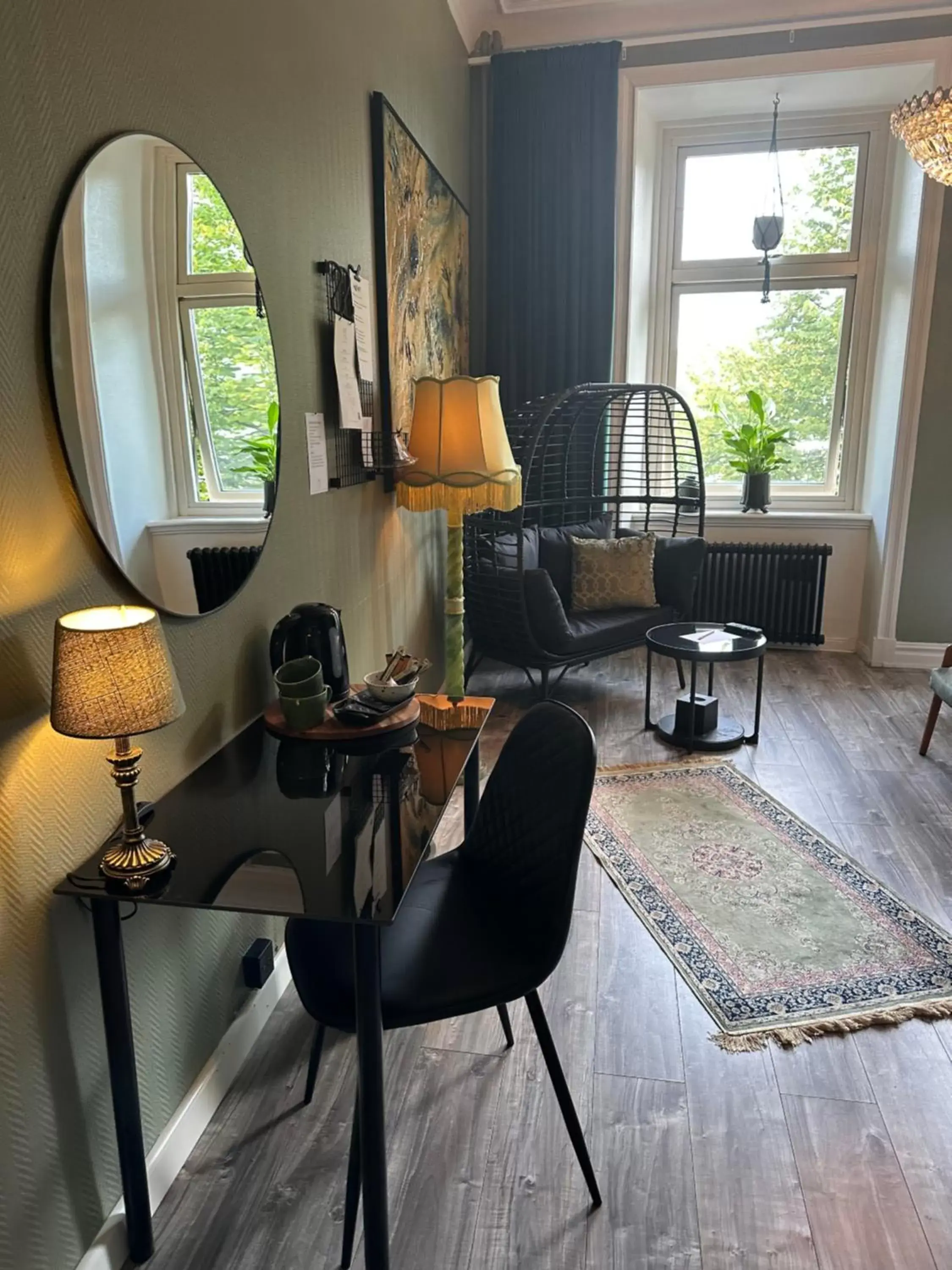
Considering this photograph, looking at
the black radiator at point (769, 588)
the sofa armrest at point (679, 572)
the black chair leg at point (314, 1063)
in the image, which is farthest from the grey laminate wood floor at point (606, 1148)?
the black radiator at point (769, 588)

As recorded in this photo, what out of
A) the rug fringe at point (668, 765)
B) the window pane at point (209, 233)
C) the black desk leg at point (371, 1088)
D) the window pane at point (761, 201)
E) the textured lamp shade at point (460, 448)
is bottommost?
the rug fringe at point (668, 765)

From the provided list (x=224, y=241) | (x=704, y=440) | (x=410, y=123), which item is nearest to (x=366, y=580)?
(x=224, y=241)

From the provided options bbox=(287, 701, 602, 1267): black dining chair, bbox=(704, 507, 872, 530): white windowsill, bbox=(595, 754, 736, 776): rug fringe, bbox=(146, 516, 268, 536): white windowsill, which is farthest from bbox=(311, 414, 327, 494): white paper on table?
bbox=(704, 507, 872, 530): white windowsill

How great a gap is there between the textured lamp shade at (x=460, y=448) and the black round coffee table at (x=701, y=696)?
1232 mm

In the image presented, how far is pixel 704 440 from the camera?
15.9 feet

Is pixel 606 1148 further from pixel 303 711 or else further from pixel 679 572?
pixel 679 572

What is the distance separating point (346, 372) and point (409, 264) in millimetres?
941

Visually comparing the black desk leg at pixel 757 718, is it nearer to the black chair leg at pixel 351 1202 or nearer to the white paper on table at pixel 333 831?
the white paper on table at pixel 333 831

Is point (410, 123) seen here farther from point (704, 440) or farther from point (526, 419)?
point (704, 440)

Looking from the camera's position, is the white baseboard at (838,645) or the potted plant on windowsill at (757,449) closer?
the potted plant on windowsill at (757,449)

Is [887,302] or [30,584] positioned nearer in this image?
[30,584]

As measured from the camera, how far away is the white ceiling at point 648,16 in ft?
12.4

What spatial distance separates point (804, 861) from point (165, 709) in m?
2.11

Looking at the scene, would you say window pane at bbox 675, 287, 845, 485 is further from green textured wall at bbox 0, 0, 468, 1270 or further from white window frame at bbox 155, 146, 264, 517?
white window frame at bbox 155, 146, 264, 517
